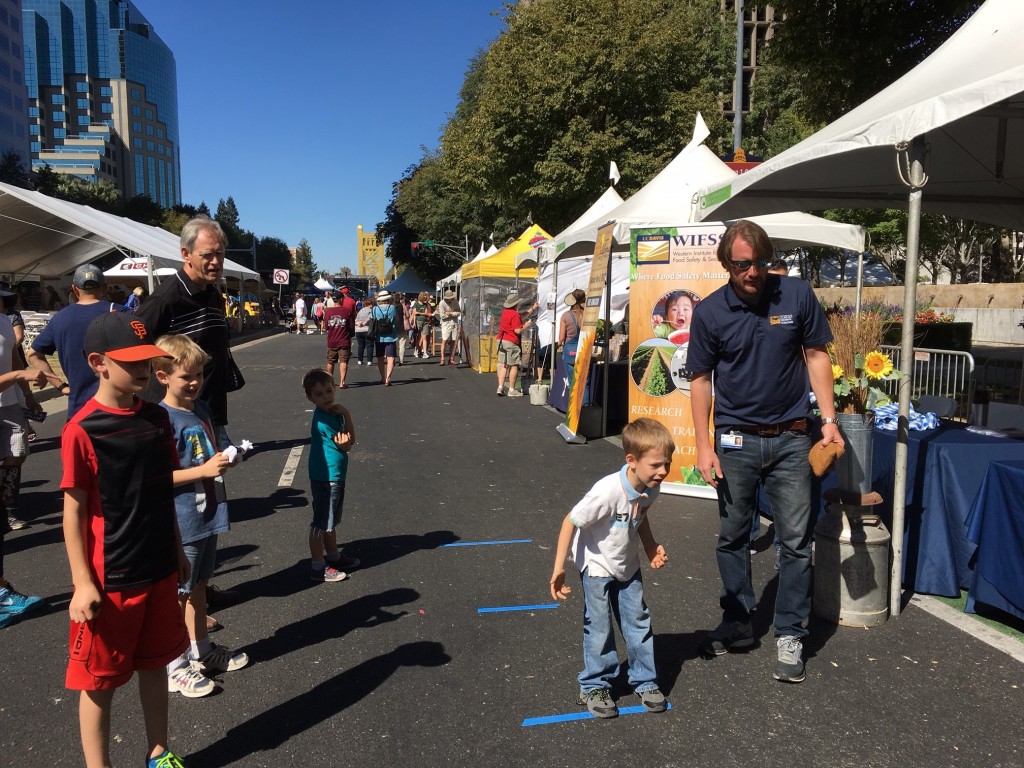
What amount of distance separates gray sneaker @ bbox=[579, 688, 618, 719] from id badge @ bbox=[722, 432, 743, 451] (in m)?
1.21

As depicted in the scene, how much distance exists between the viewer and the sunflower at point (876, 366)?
14.2 ft

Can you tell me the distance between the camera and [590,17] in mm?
21266

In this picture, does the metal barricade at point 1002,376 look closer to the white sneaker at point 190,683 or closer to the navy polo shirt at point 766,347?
the navy polo shirt at point 766,347

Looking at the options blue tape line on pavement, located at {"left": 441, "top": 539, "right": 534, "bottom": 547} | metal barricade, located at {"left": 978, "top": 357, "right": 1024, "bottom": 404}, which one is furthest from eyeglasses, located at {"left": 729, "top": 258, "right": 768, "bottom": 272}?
metal barricade, located at {"left": 978, "top": 357, "right": 1024, "bottom": 404}

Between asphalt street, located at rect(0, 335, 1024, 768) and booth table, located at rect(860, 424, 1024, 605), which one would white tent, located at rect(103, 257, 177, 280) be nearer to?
asphalt street, located at rect(0, 335, 1024, 768)

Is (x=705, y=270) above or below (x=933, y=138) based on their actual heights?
below

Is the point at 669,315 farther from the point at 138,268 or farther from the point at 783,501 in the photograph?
the point at 138,268

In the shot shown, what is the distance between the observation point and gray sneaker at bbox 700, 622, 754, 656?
146 inches

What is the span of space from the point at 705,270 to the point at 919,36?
8811 mm

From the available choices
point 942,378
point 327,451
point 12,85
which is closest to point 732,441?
point 327,451

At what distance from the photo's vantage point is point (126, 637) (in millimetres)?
2527

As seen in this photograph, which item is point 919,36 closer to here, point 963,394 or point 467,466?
point 963,394

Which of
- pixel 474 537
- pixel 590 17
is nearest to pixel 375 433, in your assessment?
pixel 474 537

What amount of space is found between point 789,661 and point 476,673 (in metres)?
1.41
